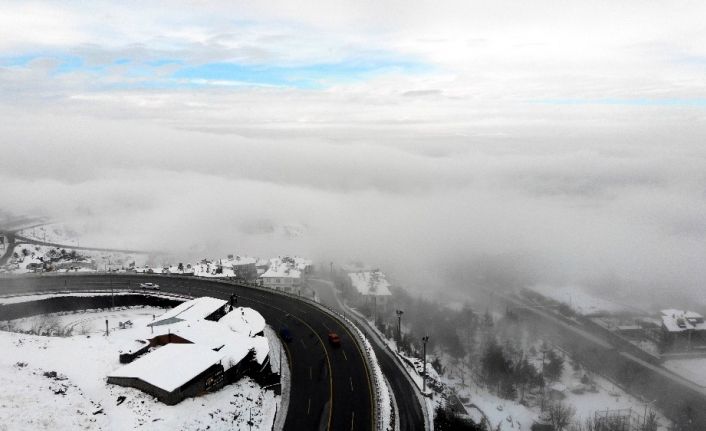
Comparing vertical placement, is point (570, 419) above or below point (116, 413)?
below

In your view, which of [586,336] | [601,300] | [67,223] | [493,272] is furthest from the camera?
[67,223]

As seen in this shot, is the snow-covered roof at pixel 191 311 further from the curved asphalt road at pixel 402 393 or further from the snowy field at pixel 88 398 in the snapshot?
the curved asphalt road at pixel 402 393

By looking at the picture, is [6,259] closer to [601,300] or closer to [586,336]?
[586,336]

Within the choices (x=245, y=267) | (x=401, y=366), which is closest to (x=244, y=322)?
(x=401, y=366)

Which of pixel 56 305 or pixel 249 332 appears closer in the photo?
pixel 249 332

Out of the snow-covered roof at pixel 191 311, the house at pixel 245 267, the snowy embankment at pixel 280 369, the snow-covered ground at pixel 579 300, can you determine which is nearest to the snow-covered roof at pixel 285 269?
the house at pixel 245 267

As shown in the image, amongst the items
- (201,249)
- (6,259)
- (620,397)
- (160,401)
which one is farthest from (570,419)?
(6,259)

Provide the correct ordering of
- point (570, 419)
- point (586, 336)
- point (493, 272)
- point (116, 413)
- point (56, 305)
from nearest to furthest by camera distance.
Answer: point (116, 413) < point (570, 419) < point (56, 305) < point (586, 336) < point (493, 272)
